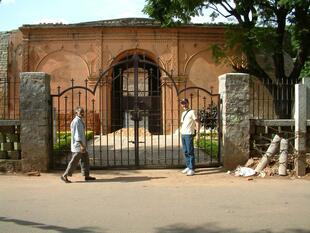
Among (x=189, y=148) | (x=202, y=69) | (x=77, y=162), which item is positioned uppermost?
(x=202, y=69)

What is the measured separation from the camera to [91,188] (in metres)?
9.12

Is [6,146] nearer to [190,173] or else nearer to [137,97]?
[137,97]

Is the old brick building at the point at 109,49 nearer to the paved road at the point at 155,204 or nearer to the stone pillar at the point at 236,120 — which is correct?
the stone pillar at the point at 236,120

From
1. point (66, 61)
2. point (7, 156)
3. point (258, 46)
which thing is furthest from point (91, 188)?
point (66, 61)

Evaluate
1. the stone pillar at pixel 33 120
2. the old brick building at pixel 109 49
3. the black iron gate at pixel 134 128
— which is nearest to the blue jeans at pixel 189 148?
the black iron gate at pixel 134 128

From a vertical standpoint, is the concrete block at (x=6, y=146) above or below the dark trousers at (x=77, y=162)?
above

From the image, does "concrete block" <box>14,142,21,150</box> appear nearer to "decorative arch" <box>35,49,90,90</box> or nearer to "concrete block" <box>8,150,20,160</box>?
"concrete block" <box>8,150,20,160</box>

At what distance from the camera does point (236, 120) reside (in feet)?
36.3

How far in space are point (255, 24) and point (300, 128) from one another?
33.4 ft

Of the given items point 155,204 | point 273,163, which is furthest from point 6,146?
point 273,163

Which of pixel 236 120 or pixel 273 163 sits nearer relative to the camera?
pixel 273 163

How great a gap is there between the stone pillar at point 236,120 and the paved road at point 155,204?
2.33 ft

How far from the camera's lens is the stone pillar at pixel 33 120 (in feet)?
35.8

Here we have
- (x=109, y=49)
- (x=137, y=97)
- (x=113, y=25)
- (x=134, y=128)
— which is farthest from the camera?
(x=109, y=49)
